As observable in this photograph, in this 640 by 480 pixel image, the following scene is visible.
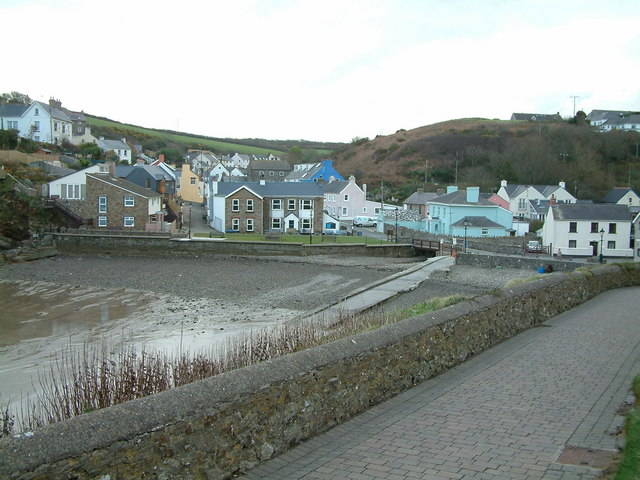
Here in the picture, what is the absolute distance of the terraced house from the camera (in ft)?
170

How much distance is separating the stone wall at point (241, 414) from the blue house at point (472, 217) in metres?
48.9

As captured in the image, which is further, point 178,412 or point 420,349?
point 420,349

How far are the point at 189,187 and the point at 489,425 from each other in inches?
2765

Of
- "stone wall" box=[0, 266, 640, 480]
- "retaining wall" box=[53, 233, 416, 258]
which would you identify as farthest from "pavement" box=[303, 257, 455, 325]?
"retaining wall" box=[53, 233, 416, 258]

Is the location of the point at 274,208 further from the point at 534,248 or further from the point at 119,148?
A: the point at 119,148

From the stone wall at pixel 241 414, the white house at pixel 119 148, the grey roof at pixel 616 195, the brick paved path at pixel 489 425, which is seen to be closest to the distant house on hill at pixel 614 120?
the grey roof at pixel 616 195

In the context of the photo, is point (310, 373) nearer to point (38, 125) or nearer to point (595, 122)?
point (38, 125)

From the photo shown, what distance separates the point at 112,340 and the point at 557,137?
108 m

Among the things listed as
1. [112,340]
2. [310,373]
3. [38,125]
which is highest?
[38,125]

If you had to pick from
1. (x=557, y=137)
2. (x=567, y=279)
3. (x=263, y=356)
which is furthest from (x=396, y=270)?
(x=557, y=137)

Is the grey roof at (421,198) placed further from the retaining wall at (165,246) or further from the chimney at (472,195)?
the retaining wall at (165,246)

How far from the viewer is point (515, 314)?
12.8 m

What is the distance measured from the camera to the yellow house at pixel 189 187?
7275 cm

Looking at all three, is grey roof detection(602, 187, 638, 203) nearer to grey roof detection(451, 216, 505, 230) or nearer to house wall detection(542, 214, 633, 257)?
grey roof detection(451, 216, 505, 230)
